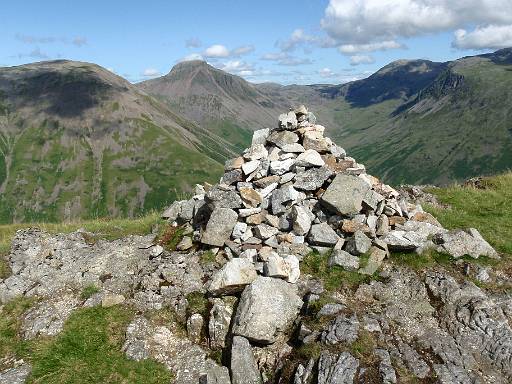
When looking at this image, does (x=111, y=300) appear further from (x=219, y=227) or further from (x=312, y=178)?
(x=312, y=178)

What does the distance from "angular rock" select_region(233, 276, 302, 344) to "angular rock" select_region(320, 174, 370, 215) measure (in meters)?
4.86

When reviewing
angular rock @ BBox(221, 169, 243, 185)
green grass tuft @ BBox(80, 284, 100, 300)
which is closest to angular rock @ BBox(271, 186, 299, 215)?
angular rock @ BBox(221, 169, 243, 185)

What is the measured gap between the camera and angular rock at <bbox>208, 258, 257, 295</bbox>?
53.9 ft

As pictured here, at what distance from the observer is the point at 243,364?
14.3 meters

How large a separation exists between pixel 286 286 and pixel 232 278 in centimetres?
213

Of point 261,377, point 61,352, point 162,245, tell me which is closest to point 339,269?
point 261,377

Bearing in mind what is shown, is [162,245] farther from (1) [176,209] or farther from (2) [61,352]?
(2) [61,352]

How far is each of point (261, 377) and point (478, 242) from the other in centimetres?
1148

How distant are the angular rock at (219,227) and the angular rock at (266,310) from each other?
3675 millimetres

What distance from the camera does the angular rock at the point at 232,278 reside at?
16.4 meters

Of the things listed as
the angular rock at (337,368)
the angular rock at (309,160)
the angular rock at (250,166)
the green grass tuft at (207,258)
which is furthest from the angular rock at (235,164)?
the angular rock at (337,368)

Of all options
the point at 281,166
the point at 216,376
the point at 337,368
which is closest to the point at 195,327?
the point at 216,376

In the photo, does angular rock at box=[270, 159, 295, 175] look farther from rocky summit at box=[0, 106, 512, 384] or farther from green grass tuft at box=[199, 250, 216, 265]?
green grass tuft at box=[199, 250, 216, 265]

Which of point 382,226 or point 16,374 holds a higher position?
point 382,226
